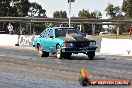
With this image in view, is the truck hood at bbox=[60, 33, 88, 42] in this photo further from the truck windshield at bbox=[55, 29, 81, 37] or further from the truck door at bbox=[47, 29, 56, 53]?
the truck door at bbox=[47, 29, 56, 53]

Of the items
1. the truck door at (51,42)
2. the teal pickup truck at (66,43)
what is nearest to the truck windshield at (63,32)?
the teal pickup truck at (66,43)

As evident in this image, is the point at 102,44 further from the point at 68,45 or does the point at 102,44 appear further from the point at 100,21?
the point at 100,21

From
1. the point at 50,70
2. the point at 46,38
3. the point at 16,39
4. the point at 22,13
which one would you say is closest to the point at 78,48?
the point at 46,38

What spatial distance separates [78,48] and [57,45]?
3.84ft

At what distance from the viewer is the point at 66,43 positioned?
19188mm

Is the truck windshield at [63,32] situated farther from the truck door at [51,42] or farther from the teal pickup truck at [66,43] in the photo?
the truck door at [51,42]

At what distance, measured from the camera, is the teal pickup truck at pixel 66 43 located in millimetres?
19234

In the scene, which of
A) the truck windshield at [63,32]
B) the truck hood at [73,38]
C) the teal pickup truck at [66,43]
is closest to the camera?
the teal pickup truck at [66,43]

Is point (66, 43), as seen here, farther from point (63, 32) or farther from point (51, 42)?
point (51, 42)

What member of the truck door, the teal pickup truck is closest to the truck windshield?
the teal pickup truck

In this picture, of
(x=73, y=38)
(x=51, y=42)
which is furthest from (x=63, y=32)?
(x=73, y=38)

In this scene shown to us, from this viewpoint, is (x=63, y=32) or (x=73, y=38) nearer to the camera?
(x=73, y=38)

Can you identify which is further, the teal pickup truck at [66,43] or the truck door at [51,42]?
the truck door at [51,42]

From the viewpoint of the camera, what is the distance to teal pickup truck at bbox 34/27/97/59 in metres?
19.2
